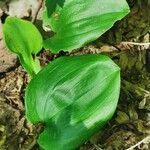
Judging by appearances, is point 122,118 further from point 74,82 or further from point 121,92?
point 74,82

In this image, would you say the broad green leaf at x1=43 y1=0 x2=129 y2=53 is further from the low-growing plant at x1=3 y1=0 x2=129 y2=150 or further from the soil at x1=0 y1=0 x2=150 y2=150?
the soil at x1=0 y1=0 x2=150 y2=150

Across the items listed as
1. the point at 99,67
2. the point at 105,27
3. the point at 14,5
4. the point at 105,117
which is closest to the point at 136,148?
the point at 105,117

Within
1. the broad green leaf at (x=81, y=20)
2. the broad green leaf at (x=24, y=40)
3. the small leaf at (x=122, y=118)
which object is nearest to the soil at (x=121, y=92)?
the small leaf at (x=122, y=118)

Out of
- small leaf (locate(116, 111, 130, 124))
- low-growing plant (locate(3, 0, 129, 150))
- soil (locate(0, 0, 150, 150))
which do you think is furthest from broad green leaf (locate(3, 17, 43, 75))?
small leaf (locate(116, 111, 130, 124))

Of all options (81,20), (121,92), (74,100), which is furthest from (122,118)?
(81,20)

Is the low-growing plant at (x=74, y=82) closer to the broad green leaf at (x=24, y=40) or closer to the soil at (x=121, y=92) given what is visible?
the broad green leaf at (x=24, y=40)

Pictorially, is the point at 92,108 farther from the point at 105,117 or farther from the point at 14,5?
the point at 14,5

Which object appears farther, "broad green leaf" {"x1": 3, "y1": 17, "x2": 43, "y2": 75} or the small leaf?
the small leaf
